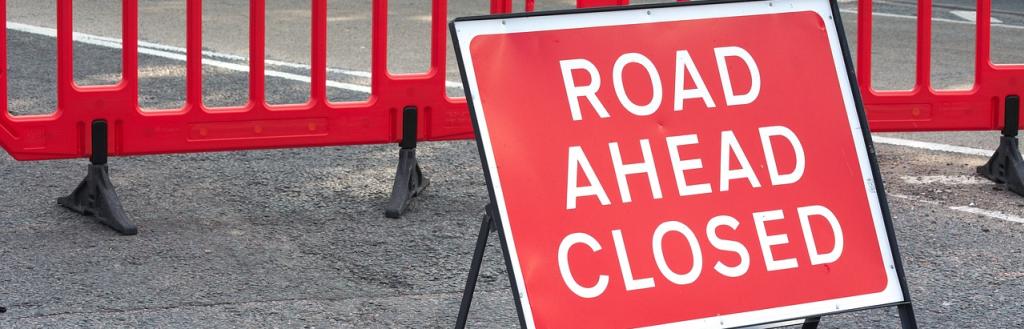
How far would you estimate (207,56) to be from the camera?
1002cm

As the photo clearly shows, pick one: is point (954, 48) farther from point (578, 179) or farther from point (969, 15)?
point (578, 179)

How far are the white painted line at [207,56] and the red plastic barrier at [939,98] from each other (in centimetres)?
289

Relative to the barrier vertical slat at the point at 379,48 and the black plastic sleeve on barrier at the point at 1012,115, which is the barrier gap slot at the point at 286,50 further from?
the black plastic sleeve on barrier at the point at 1012,115

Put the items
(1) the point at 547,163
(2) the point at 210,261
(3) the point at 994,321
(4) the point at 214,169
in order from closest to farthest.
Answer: (1) the point at 547,163, (3) the point at 994,321, (2) the point at 210,261, (4) the point at 214,169

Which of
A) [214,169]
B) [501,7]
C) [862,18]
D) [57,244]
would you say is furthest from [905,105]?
[57,244]

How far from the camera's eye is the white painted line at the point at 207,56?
924cm

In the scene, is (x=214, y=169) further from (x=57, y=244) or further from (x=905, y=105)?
(x=905, y=105)

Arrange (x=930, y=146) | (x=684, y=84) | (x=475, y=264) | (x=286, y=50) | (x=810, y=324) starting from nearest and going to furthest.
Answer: (x=684, y=84)
(x=475, y=264)
(x=810, y=324)
(x=930, y=146)
(x=286, y=50)

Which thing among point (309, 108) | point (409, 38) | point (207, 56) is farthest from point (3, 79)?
point (409, 38)

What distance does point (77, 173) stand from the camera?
7000mm

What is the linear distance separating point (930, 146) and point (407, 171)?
104 inches

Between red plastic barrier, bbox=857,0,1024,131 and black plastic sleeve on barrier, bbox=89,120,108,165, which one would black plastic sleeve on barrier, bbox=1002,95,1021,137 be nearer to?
red plastic barrier, bbox=857,0,1024,131

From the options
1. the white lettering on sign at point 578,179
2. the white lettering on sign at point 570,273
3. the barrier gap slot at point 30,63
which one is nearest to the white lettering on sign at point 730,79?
the white lettering on sign at point 578,179

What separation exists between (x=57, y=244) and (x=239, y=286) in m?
0.84
